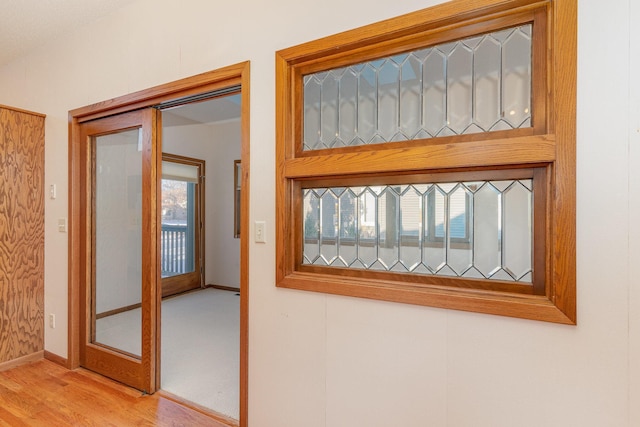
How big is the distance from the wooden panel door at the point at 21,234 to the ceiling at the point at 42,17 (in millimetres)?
629

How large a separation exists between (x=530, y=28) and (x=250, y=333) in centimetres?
191

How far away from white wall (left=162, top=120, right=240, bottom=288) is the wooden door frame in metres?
2.75

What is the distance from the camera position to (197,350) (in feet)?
9.75

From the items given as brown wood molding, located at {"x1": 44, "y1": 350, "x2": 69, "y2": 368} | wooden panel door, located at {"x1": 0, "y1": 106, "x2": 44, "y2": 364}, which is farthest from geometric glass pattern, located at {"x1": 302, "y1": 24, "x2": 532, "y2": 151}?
brown wood molding, located at {"x1": 44, "y1": 350, "x2": 69, "y2": 368}

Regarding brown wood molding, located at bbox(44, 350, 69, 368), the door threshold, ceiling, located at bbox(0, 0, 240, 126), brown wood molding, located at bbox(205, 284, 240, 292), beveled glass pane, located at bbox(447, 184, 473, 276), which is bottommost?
brown wood molding, located at bbox(205, 284, 240, 292)

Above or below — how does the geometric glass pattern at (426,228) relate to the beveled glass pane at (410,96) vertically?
below

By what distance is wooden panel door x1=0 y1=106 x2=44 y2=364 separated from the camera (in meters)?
2.57

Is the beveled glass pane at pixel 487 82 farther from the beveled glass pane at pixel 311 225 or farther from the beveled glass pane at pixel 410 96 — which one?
the beveled glass pane at pixel 311 225

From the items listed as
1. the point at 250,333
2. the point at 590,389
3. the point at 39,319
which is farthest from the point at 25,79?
the point at 590,389

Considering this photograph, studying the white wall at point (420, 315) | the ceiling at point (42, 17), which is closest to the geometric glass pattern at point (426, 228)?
the white wall at point (420, 315)

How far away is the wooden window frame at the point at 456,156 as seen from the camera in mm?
1127

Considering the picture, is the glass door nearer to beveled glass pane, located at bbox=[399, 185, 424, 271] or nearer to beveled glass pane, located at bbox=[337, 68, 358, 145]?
beveled glass pane, located at bbox=[337, 68, 358, 145]

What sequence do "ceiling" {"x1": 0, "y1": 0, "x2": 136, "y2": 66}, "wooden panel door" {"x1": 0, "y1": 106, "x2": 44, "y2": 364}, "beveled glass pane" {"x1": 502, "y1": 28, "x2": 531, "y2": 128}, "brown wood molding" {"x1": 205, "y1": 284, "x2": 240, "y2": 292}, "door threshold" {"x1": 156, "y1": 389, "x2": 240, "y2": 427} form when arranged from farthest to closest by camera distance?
"brown wood molding" {"x1": 205, "y1": 284, "x2": 240, "y2": 292} < "wooden panel door" {"x1": 0, "y1": 106, "x2": 44, "y2": 364} < "ceiling" {"x1": 0, "y1": 0, "x2": 136, "y2": 66} < "door threshold" {"x1": 156, "y1": 389, "x2": 240, "y2": 427} < "beveled glass pane" {"x1": 502, "y1": 28, "x2": 531, "y2": 128}

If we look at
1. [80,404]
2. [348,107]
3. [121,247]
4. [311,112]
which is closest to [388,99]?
[348,107]
